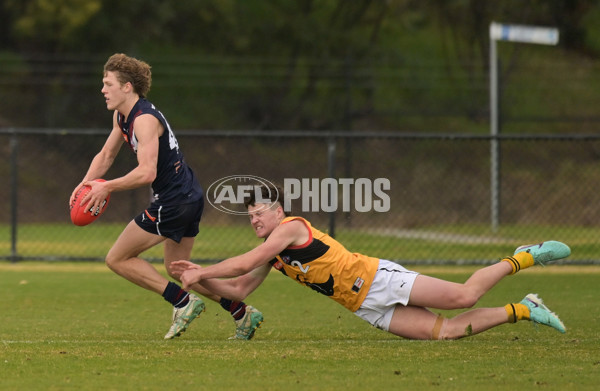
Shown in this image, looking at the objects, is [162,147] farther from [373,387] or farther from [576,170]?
[576,170]

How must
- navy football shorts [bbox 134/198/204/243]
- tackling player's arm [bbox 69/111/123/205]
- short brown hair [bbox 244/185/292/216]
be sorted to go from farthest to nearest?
tackling player's arm [bbox 69/111/123/205], navy football shorts [bbox 134/198/204/243], short brown hair [bbox 244/185/292/216]

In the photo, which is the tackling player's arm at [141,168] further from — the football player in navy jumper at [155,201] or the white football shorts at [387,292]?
the white football shorts at [387,292]

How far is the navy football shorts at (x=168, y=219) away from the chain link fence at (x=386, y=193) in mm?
6202

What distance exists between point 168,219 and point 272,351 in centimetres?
129

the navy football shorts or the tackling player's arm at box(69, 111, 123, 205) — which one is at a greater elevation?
the tackling player's arm at box(69, 111, 123, 205)

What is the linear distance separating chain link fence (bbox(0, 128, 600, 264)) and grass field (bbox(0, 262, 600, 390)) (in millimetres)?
4528

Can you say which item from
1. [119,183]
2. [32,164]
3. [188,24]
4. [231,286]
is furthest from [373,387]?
[188,24]

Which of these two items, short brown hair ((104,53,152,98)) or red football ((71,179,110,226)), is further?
short brown hair ((104,53,152,98))

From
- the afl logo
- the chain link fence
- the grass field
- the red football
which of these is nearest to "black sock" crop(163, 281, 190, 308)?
the grass field

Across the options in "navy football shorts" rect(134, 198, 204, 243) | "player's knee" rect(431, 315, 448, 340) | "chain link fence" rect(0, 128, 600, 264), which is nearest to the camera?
"player's knee" rect(431, 315, 448, 340)

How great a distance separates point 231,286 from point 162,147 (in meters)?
1.11

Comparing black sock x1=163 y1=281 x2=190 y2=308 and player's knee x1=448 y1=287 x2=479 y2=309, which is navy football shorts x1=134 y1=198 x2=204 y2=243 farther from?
player's knee x1=448 y1=287 x2=479 y2=309

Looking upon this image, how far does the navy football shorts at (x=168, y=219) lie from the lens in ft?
22.6

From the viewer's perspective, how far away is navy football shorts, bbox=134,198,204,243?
22.6ft
